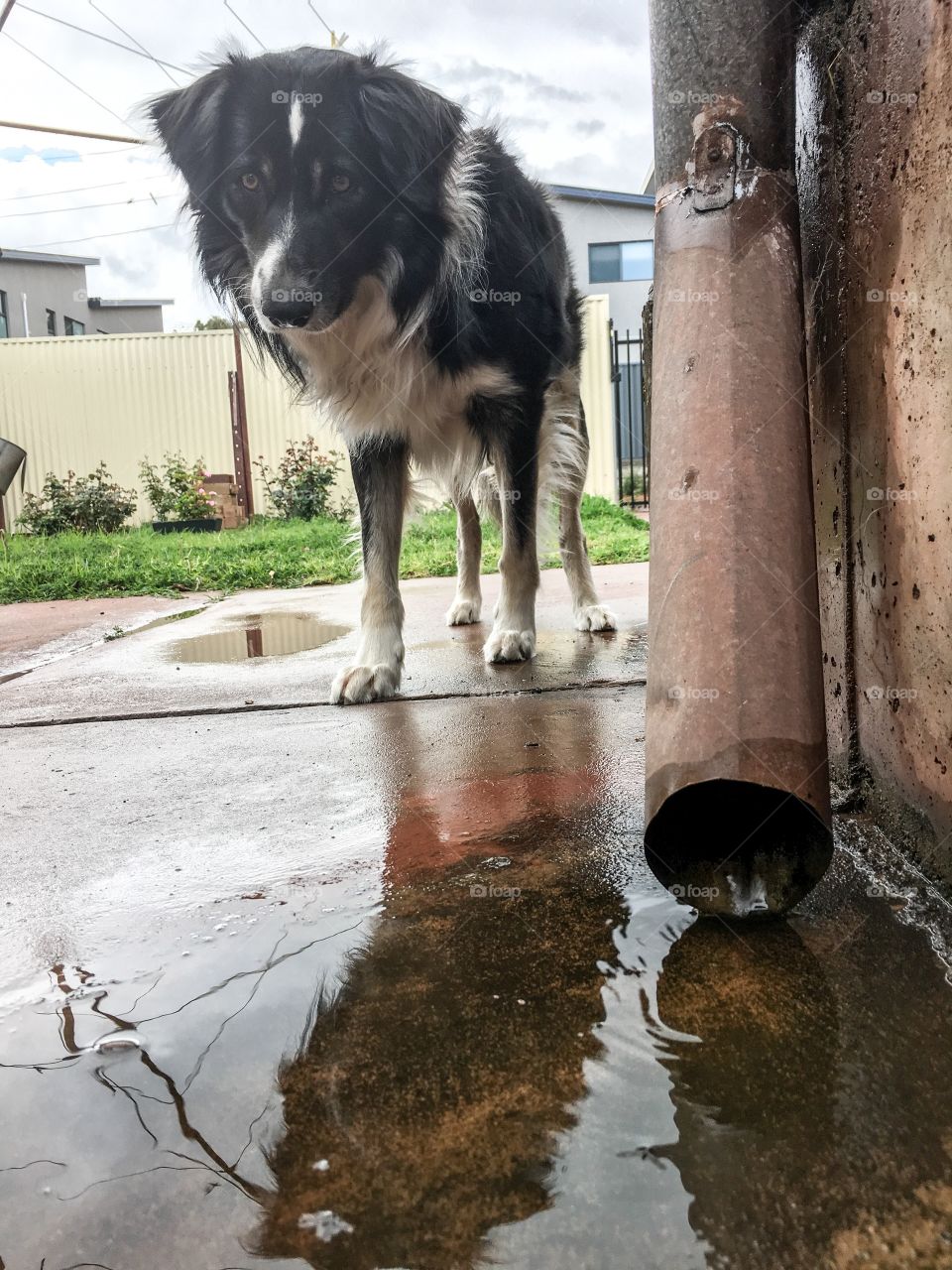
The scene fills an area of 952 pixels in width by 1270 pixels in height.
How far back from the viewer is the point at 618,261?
75.9 feet

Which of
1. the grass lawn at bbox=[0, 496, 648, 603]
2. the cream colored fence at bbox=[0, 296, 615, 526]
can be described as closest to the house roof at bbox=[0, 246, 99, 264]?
the cream colored fence at bbox=[0, 296, 615, 526]

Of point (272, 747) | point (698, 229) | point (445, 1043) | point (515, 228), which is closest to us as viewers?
point (445, 1043)

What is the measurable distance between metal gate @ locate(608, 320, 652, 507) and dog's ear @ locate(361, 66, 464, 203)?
241 inches

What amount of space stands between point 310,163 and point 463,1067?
95.9 inches

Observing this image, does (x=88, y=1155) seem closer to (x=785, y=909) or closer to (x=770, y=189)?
(x=785, y=909)

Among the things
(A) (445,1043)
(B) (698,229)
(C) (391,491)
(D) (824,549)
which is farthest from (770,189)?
(C) (391,491)

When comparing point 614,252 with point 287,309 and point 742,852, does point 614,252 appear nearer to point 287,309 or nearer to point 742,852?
point 287,309

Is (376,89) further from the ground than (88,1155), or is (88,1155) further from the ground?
(376,89)

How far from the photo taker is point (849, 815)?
61.4 inches

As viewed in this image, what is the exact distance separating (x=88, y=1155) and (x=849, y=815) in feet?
3.95

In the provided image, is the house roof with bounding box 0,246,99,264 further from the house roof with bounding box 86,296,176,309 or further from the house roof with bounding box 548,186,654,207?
the house roof with bounding box 548,186,654,207

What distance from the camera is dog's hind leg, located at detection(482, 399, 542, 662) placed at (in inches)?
125

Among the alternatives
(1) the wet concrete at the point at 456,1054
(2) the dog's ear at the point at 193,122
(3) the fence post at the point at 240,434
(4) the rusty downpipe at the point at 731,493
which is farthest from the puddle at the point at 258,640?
(3) the fence post at the point at 240,434

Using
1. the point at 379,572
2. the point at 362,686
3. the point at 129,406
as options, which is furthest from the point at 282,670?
the point at 129,406
